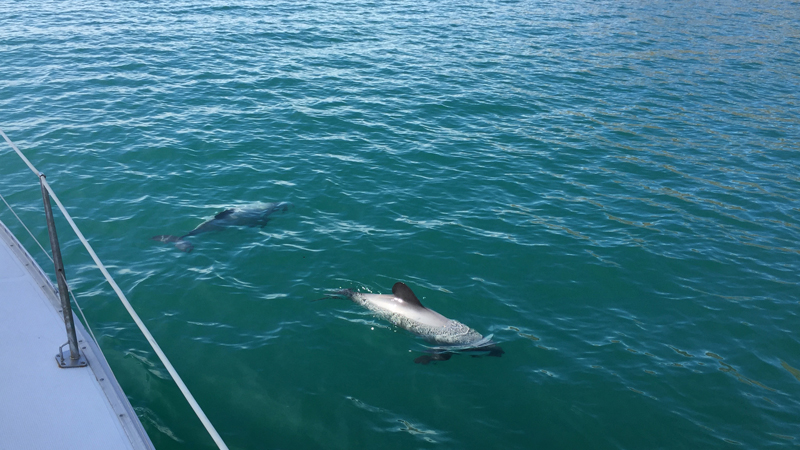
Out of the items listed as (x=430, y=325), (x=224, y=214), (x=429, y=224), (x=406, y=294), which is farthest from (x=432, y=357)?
(x=224, y=214)

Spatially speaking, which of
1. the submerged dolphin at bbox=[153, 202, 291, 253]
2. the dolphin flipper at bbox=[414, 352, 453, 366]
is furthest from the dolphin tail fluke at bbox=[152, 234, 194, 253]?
the dolphin flipper at bbox=[414, 352, 453, 366]

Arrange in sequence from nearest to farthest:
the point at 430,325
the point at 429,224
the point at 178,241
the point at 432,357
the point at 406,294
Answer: the point at 432,357 < the point at 430,325 < the point at 406,294 < the point at 178,241 < the point at 429,224

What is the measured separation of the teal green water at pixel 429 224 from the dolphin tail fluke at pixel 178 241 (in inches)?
7.3

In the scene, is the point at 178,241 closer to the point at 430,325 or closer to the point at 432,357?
the point at 430,325

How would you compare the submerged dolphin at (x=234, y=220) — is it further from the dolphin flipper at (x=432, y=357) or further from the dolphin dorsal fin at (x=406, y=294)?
the dolphin flipper at (x=432, y=357)

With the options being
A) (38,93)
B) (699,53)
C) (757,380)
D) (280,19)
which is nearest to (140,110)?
(38,93)

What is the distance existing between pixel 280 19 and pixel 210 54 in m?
7.84

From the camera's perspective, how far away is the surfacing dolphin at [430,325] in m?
10.7

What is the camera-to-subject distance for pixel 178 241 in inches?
529

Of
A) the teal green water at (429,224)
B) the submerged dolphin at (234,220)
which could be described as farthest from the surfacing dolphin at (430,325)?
the submerged dolphin at (234,220)

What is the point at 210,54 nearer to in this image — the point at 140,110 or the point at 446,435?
the point at 140,110

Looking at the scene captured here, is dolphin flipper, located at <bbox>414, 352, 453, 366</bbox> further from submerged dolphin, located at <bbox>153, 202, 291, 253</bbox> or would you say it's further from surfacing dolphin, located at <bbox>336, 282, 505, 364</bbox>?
submerged dolphin, located at <bbox>153, 202, 291, 253</bbox>

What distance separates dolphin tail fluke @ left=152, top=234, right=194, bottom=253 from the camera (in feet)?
43.3

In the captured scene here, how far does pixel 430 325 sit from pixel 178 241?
695 cm
